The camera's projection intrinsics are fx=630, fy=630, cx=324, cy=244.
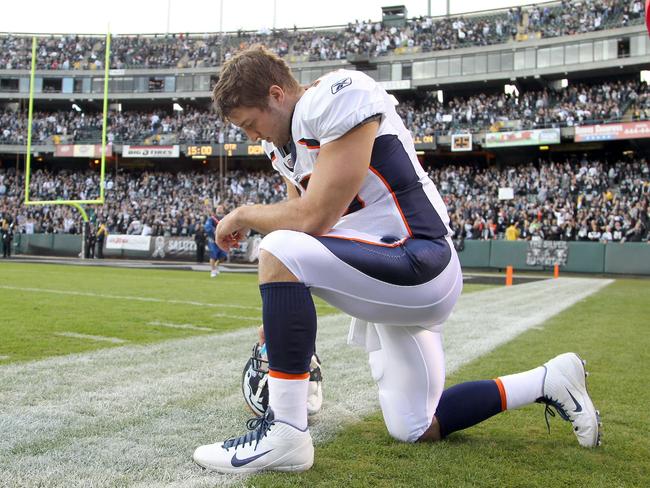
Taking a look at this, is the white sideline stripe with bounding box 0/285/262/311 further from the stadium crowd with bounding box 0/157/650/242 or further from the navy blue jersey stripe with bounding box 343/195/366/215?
the stadium crowd with bounding box 0/157/650/242

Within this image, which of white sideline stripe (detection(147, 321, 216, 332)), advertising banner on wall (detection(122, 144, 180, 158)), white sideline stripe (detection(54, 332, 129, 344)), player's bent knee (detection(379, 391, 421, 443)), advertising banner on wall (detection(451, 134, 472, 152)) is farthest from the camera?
advertising banner on wall (detection(122, 144, 180, 158))

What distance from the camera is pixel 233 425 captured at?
2672mm

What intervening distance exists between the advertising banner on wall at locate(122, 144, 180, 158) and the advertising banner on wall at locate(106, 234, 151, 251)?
980 cm

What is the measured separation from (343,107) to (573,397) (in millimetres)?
1449

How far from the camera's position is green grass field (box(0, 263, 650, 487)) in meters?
2.11

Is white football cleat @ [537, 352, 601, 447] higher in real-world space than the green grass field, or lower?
higher

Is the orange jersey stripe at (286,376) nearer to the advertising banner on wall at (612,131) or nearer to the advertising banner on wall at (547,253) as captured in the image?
the advertising banner on wall at (547,253)

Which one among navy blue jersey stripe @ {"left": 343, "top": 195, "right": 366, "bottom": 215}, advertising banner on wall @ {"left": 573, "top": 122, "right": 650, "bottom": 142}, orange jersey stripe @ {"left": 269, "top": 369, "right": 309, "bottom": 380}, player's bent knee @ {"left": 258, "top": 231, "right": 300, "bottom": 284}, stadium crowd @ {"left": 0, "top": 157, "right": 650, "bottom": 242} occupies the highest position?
advertising banner on wall @ {"left": 573, "top": 122, "right": 650, "bottom": 142}

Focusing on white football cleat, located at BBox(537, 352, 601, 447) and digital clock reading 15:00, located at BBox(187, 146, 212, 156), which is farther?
digital clock reading 15:00, located at BBox(187, 146, 212, 156)

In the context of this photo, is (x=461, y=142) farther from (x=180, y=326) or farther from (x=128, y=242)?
(x=180, y=326)

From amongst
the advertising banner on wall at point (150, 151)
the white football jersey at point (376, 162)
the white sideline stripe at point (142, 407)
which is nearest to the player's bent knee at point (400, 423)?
the white sideline stripe at point (142, 407)

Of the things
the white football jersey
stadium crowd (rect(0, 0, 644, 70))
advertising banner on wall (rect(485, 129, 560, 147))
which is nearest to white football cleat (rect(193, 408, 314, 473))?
the white football jersey

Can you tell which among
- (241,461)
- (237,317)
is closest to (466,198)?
(237,317)

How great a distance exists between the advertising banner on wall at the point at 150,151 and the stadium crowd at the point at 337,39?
6.84 meters
